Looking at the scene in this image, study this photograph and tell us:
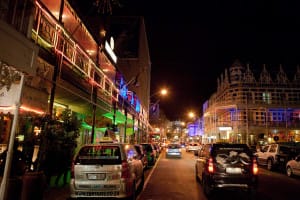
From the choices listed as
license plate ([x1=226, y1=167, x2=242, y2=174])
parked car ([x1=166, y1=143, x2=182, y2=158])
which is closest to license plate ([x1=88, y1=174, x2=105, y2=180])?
license plate ([x1=226, y1=167, x2=242, y2=174])

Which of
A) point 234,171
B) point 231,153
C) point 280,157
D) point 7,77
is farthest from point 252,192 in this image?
point 280,157

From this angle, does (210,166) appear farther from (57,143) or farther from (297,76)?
(297,76)

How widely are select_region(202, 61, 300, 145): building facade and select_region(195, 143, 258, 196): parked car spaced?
141 feet

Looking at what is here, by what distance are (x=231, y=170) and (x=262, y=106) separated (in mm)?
46774

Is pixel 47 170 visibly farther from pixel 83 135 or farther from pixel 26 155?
pixel 83 135

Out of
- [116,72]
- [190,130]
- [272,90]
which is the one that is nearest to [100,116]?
[116,72]

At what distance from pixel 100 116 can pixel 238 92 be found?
129ft

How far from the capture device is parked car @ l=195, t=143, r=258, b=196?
8750 mm

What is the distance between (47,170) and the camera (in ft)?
30.5

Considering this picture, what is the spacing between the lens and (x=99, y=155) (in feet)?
26.7

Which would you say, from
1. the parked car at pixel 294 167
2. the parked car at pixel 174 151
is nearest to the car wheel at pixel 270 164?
the parked car at pixel 294 167

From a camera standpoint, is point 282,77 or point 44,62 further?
point 282,77

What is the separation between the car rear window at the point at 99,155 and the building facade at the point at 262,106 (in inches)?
1784

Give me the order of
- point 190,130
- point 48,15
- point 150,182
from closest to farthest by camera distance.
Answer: point 48,15
point 150,182
point 190,130
